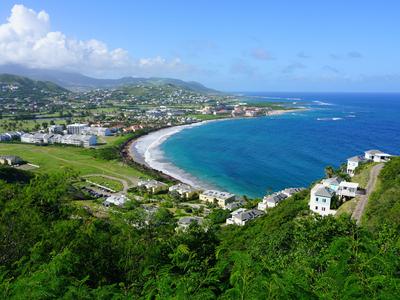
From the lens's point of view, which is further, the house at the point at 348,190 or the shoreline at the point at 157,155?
the shoreline at the point at 157,155

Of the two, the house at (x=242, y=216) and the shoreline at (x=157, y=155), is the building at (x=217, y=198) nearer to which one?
the shoreline at (x=157, y=155)

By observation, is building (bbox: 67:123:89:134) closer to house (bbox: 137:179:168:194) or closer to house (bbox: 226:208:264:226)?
house (bbox: 137:179:168:194)

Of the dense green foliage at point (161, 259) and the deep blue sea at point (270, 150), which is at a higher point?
the dense green foliage at point (161, 259)

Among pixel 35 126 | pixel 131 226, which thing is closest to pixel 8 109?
pixel 35 126

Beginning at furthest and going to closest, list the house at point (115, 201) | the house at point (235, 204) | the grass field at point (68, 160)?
the grass field at point (68, 160) → the house at point (115, 201) → the house at point (235, 204)

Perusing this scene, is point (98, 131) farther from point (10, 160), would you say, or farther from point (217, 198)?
point (217, 198)

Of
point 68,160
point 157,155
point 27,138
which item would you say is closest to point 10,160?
point 68,160

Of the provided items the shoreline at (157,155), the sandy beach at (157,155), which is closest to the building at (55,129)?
the shoreline at (157,155)
